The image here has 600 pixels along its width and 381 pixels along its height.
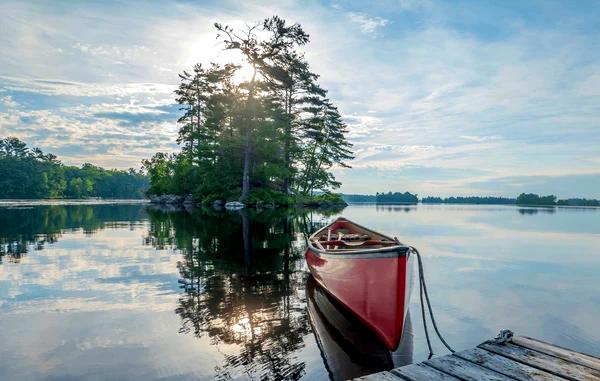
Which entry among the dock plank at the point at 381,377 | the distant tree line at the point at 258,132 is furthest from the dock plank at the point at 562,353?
the distant tree line at the point at 258,132

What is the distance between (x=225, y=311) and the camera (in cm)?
714

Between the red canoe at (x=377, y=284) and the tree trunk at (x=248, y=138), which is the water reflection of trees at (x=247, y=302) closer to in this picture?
the red canoe at (x=377, y=284)

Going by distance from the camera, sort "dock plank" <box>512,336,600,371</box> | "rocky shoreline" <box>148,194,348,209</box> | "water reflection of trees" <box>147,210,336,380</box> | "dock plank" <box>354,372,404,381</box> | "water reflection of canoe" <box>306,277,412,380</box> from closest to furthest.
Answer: "dock plank" <box>354,372,404,381</box> < "dock plank" <box>512,336,600,371</box> < "water reflection of canoe" <box>306,277,412,380</box> < "water reflection of trees" <box>147,210,336,380</box> < "rocky shoreline" <box>148,194,348,209</box>

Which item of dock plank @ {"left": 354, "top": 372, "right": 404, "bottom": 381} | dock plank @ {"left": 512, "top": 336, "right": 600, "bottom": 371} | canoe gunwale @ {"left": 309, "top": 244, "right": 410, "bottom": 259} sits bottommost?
dock plank @ {"left": 354, "top": 372, "right": 404, "bottom": 381}

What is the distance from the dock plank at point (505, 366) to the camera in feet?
11.5

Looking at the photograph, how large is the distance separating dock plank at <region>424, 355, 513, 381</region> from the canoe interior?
318cm

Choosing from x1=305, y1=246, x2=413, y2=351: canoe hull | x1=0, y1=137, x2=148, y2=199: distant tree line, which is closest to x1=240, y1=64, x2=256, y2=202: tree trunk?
x1=305, y1=246, x2=413, y2=351: canoe hull

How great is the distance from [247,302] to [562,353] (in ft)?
17.7

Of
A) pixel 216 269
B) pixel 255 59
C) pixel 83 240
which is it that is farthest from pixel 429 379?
pixel 255 59

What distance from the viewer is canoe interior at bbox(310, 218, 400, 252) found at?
8.47 m

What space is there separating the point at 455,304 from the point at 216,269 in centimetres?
631

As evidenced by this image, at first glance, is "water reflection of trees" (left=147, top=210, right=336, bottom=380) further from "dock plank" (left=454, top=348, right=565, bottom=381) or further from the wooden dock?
"dock plank" (left=454, top=348, right=565, bottom=381)

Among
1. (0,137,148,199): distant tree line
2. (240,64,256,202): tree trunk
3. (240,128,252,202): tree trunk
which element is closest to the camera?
(240,64,256,202): tree trunk

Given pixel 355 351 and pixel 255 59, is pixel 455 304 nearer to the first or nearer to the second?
pixel 355 351
